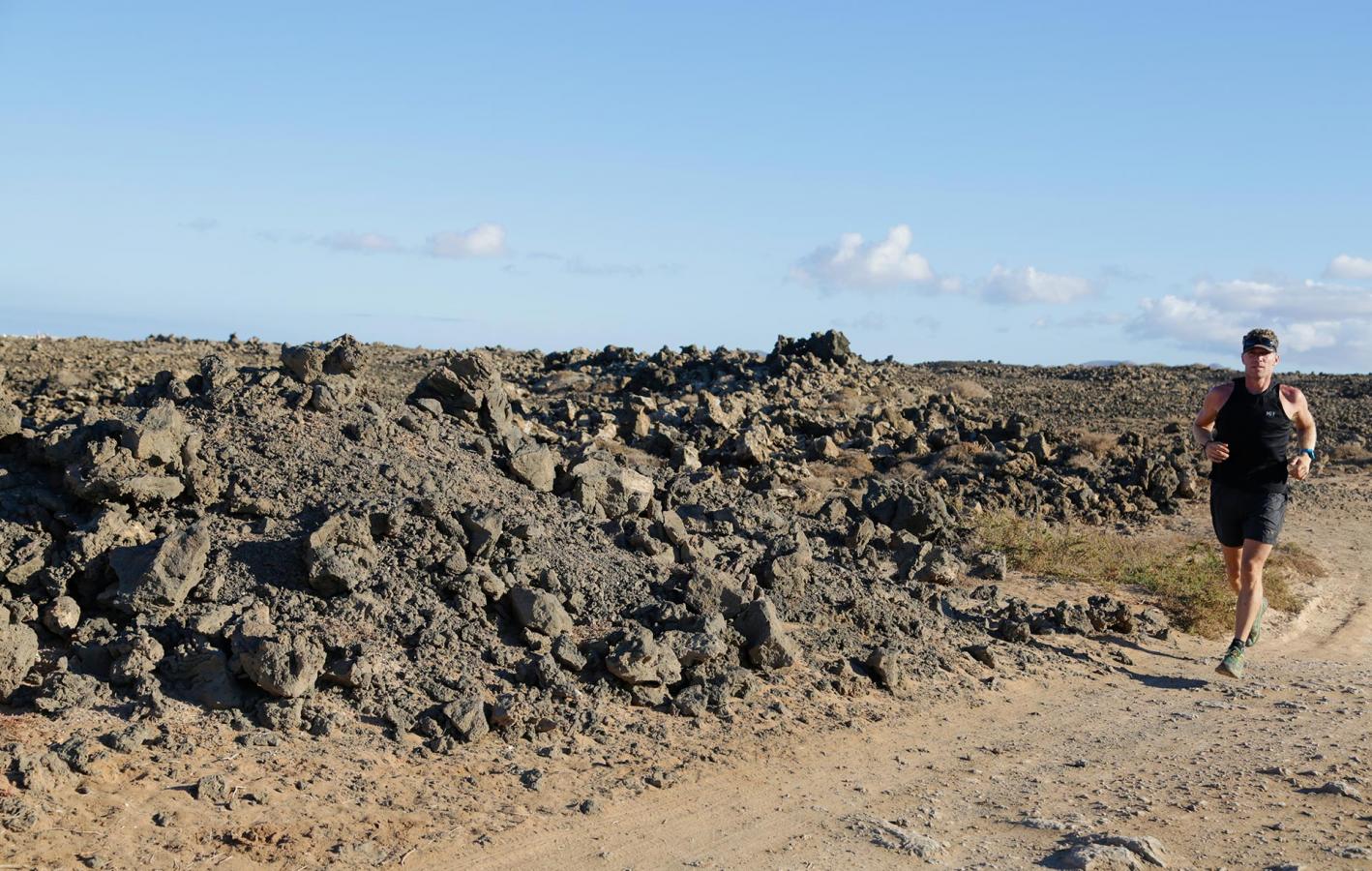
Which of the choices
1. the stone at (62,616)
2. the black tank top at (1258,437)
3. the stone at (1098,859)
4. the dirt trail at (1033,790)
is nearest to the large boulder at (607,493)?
the dirt trail at (1033,790)

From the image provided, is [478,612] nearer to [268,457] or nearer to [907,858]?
[268,457]

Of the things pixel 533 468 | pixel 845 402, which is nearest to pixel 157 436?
pixel 533 468

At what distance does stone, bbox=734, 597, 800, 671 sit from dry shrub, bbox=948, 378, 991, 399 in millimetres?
19272

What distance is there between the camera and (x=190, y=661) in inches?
209

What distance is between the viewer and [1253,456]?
6785 mm

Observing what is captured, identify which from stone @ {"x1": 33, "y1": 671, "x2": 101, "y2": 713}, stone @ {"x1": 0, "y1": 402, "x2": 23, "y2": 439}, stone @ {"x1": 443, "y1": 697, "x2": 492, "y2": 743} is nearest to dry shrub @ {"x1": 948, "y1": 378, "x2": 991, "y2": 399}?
stone @ {"x1": 0, "y1": 402, "x2": 23, "y2": 439}

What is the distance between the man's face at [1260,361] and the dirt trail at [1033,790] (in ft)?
6.02

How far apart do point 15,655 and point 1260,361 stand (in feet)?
21.2

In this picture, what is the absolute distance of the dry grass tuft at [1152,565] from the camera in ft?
28.9

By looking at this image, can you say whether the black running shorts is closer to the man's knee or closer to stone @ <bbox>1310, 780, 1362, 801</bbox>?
the man's knee

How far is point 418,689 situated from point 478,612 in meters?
0.65

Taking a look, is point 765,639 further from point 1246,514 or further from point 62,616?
point 62,616

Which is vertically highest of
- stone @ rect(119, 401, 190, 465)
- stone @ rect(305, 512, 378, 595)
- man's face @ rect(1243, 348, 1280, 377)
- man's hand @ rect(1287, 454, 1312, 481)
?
man's face @ rect(1243, 348, 1280, 377)

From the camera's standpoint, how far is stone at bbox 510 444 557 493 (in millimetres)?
7801
